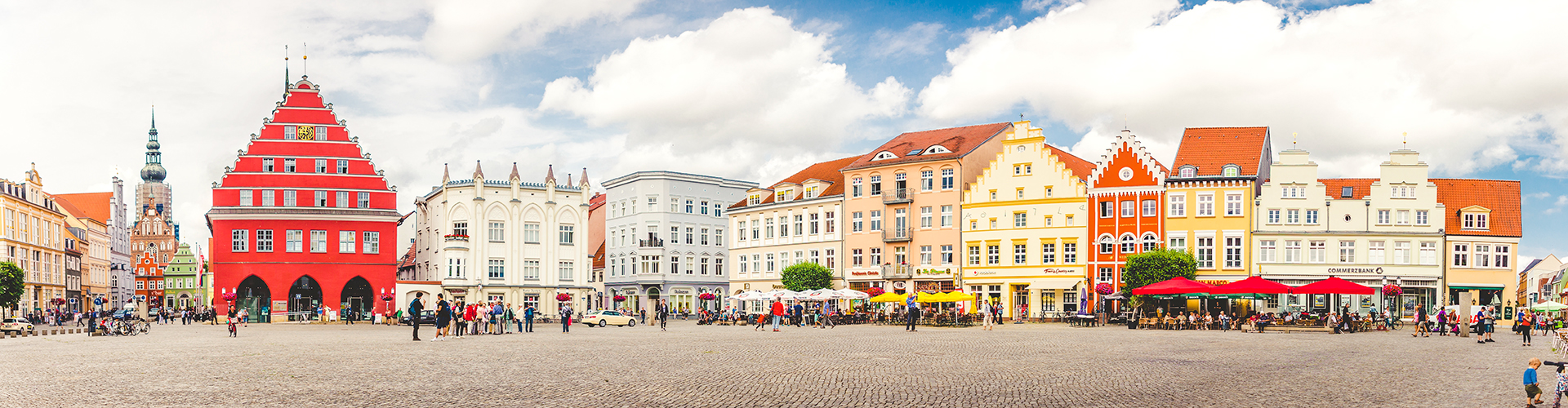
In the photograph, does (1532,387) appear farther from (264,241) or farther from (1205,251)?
(264,241)

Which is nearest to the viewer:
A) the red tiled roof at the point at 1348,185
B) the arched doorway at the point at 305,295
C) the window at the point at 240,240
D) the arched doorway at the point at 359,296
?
the red tiled roof at the point at 1348,185

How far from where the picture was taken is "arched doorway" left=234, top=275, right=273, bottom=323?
6831 cm

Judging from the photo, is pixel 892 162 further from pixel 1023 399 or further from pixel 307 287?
pixel 1023 399

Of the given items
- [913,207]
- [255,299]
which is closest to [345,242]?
[255,299]

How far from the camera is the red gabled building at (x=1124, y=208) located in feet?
206

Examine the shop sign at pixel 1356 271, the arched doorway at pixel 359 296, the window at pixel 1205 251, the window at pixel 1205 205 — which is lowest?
the arched doorway at pixel 359 296

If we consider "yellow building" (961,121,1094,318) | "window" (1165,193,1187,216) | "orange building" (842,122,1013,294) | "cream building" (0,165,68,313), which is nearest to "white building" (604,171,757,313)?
"orange building" (842,122,1013,294)

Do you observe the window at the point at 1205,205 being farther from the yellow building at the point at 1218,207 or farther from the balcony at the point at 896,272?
the balcony at the point at 896,272

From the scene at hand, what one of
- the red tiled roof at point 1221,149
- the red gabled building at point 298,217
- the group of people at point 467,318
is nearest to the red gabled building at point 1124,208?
the red tiled roof at point 1221,149

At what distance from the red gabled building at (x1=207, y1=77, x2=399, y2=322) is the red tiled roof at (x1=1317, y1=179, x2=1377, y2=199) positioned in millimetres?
52226

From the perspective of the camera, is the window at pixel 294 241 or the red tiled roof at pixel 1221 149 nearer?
the red tiled roof at pixel 1221 149

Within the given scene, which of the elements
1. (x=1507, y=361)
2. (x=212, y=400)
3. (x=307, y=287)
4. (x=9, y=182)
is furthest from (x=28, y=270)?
(x=1507, y=361)

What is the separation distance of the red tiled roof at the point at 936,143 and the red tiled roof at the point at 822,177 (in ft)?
7.55

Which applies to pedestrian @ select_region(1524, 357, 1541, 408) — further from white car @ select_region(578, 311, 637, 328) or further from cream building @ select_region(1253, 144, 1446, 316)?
cream building @ select_region(1253, 144, 1446, 316)
